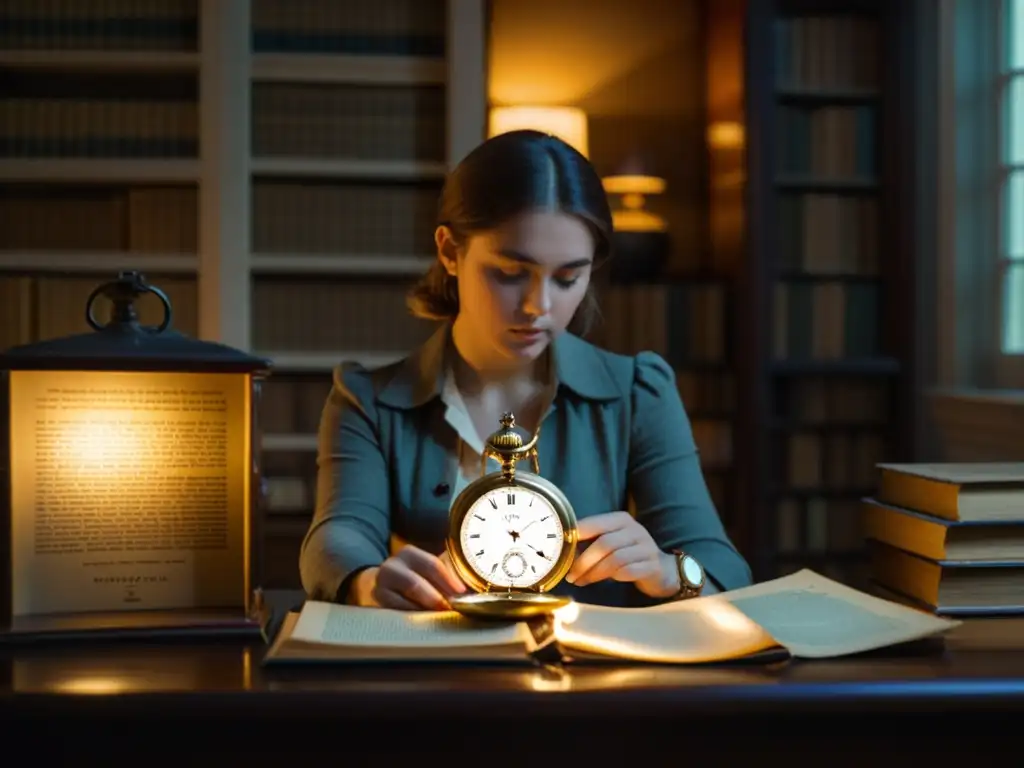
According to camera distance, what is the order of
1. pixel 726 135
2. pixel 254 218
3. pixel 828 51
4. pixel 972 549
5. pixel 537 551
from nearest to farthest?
pixel 537 551, pixel 972 549, pixel 254 218, pixel 828 51, pixel 726 135

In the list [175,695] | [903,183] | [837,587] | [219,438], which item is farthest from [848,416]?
[175,695]

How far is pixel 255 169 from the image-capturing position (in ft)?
10.7

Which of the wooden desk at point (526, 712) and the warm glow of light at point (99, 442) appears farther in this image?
the warm glow of light at point (99, 442)

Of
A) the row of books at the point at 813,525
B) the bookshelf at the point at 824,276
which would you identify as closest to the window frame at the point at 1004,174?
the bookshelf at the point at 824,276

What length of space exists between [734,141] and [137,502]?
8.55 feet

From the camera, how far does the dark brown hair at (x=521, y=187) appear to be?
146cm

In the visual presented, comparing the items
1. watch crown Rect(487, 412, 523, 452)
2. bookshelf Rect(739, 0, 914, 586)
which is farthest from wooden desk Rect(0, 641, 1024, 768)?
bookshelf Rect(739, 0, 914, 586)

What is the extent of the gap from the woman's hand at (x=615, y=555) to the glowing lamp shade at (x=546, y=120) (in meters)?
2.48

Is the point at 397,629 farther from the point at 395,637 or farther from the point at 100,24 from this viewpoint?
the point at 100,24

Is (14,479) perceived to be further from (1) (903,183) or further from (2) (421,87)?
(1) (903,183)

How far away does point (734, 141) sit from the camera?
11.3ft

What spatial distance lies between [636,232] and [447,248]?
209cm

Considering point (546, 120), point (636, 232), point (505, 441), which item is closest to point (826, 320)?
point (636, 232)

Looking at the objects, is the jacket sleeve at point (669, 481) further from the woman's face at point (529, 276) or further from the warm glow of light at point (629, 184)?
Result: the warm glow of light at point (629, 184)
